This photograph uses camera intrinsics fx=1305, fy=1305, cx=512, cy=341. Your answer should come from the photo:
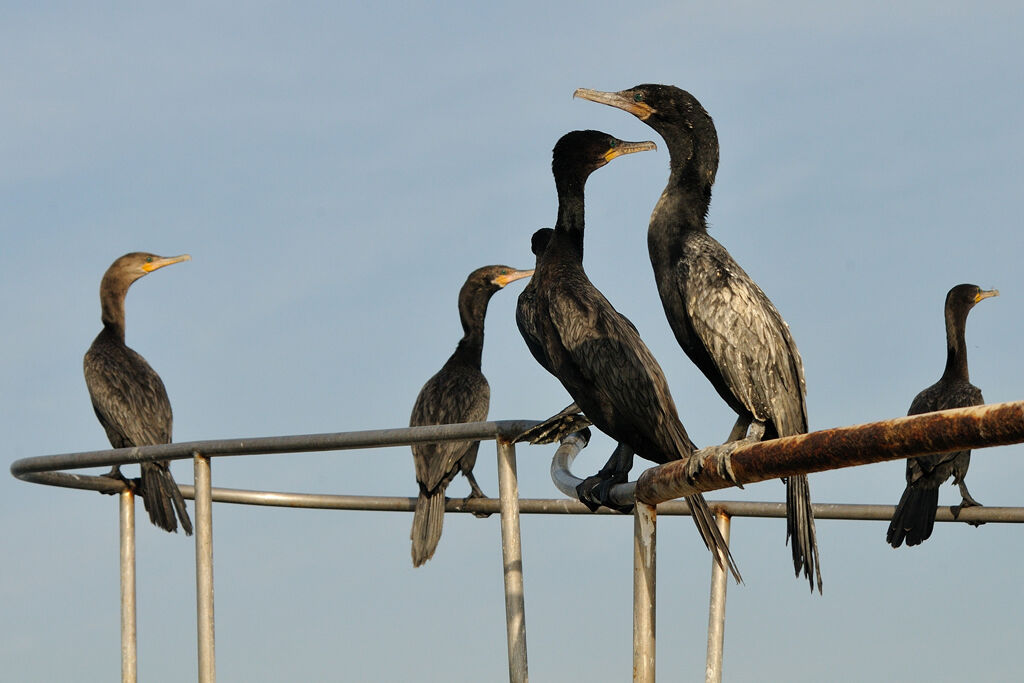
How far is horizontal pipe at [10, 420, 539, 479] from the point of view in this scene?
310cm

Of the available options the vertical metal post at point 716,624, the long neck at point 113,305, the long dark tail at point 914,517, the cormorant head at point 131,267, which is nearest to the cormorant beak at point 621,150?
the vertical metal post at point 716,624

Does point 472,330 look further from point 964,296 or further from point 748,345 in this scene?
point 748,345

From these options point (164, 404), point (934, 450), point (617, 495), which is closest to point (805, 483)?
point (617, 495)

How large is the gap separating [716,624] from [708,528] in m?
0.51

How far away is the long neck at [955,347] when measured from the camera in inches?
377

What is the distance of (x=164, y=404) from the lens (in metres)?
8.79

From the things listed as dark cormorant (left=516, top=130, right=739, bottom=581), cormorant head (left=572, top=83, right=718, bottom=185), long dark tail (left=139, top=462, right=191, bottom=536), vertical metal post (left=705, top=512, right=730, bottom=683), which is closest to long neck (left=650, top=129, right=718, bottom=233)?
cormorant head (left=572, top=83, right=718, bottom=185)

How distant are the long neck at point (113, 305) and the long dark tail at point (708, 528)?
7547mm

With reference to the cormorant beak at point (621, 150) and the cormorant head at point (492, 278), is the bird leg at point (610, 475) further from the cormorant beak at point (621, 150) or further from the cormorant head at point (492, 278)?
the cormorant head at point (492, 278)

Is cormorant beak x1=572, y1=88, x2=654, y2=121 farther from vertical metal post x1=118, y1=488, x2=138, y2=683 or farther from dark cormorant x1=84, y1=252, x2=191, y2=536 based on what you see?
dark cormorant x1=84, y1=252, x2=191, y2=536

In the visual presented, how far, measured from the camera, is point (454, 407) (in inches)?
342

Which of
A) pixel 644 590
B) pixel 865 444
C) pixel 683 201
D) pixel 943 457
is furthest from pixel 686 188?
pixel 943 457

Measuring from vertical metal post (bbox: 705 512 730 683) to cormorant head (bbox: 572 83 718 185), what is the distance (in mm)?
1514

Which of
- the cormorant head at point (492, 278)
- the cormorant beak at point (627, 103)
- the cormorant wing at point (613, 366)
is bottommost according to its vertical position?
the cormorant wing at point (613, 366)
